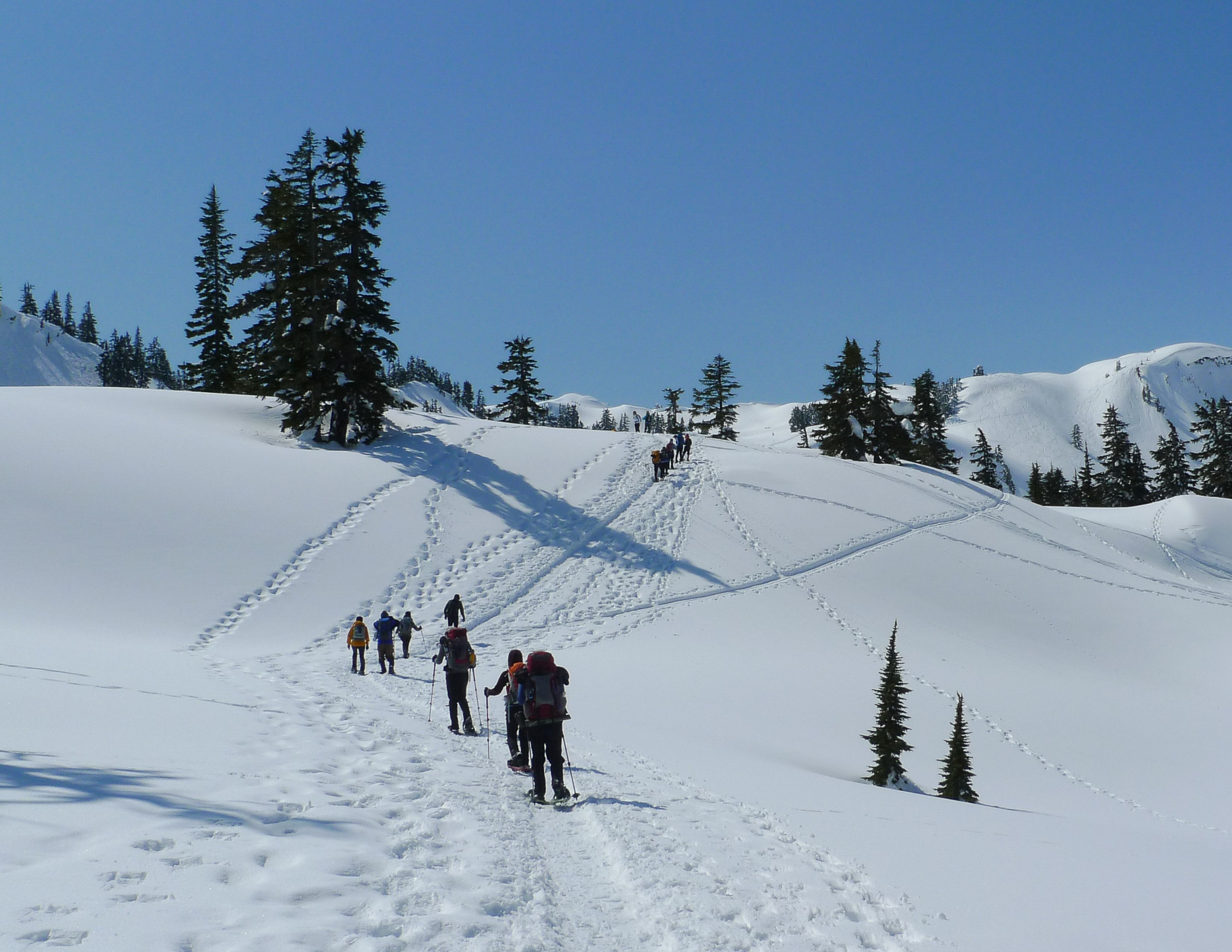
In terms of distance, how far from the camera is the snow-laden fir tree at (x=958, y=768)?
57.7ft

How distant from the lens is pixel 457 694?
11352 mm

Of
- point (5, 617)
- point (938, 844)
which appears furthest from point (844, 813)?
point (5, 617)

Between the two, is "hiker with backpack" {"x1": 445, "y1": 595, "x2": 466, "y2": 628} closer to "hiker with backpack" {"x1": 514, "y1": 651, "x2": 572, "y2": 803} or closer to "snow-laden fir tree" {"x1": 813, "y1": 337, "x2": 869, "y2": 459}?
"hiker with backpack" {"x1": 514, "y1": 651, "x2": 572, "y2": 803}

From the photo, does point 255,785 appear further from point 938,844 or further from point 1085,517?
point 1085,517

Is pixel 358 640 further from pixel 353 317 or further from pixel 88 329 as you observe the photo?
pixel 88 329

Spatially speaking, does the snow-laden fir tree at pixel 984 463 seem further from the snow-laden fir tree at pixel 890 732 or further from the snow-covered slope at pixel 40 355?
the snow-covered slope at pixel 40 355

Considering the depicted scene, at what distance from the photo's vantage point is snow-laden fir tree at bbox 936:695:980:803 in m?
17.6

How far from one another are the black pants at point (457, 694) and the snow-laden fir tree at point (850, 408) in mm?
47752

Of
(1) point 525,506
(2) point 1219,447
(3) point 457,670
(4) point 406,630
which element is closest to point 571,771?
(3) point 457,670

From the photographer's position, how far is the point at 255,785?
21.4 ft

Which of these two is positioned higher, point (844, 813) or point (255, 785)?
point (255, 785)

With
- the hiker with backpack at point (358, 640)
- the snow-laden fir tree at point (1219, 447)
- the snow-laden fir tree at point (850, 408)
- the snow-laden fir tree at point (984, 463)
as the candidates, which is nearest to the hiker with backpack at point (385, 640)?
the hiker with backpack at point (358, 640)

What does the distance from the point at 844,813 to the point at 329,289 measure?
112 feet

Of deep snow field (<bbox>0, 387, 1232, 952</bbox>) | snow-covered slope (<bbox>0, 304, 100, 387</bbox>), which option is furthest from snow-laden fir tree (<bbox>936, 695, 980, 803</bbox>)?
snow-covered slope (<bbox>0, 304, 100, 387</bbox>)
